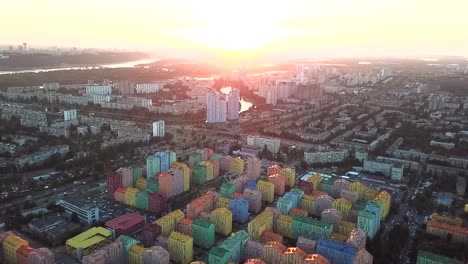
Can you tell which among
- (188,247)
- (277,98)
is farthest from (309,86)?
(188,247)

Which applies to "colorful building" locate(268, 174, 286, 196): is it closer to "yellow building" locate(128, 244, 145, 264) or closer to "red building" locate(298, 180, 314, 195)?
"red building" locate(298, 180, 314, 195)

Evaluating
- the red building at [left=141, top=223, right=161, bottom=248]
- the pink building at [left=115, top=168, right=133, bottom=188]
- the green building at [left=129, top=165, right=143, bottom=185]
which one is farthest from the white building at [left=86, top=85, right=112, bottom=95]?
the red building at [left=141, top=223, right=161, bottom=248]

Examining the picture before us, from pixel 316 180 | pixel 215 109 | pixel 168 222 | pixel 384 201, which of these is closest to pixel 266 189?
pixel 316 180

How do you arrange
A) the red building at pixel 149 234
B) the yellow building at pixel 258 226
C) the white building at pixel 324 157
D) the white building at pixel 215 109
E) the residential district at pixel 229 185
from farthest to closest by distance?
the white building at pixel 215 109, the white building at pixel 324 157, the yellow building at pixel 258 226, the red building at pixel 149 234, the residential district at pixel 229 185

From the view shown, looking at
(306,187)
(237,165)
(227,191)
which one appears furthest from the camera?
(237,165)

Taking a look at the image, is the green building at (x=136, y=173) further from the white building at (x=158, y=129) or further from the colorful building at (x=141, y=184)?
the white building at (x=158, y=129)

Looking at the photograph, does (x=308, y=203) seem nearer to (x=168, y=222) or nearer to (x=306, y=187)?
(x=306, y=187)

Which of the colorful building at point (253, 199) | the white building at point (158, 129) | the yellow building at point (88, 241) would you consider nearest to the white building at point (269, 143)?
the white building at point (158, 129)
